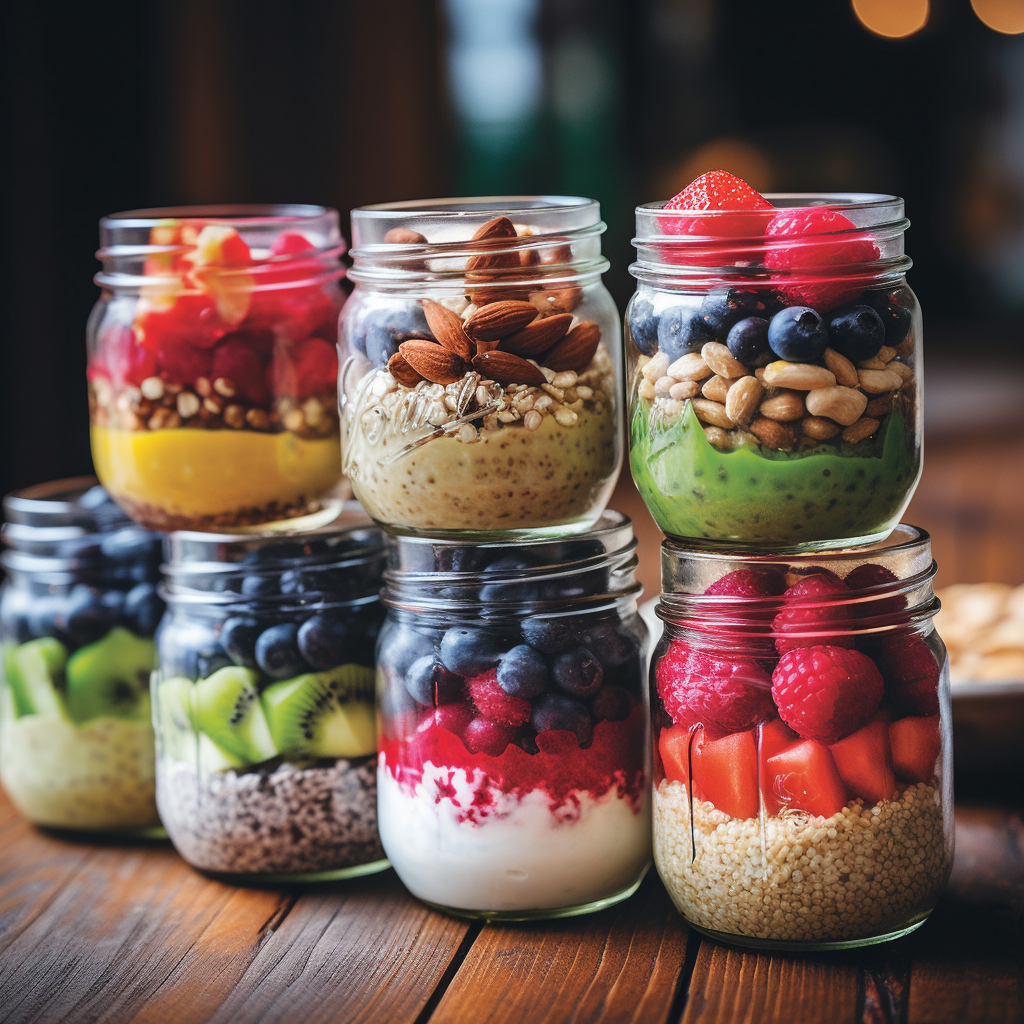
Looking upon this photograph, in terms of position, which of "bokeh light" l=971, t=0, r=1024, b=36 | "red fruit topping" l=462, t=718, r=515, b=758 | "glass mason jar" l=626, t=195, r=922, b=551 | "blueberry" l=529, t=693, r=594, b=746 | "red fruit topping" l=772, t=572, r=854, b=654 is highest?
"bokeh light" l=971, t=0, r=1024, b=36

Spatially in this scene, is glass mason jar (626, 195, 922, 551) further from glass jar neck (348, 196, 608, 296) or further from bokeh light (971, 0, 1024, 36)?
bokeh light (971, 0, 1024, 36)

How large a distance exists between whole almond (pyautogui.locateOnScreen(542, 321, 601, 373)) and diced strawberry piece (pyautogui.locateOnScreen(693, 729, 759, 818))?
0.30 meters

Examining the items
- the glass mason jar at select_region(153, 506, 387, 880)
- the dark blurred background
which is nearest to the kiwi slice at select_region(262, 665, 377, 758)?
the glass mason jar at select_region(153, 506, 387, 880)

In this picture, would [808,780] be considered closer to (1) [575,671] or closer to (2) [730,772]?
(2) [730,772]

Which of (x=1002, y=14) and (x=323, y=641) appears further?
(x=1002, y=14)

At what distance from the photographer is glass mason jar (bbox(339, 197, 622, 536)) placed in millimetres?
951

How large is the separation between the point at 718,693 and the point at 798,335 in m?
0.27

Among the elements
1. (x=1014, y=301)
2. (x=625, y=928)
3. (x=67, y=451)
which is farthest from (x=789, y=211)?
(x=1014, y=301)

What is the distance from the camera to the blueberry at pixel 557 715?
973mm

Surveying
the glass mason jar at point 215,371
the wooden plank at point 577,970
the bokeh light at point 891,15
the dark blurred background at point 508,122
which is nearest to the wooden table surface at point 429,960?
the wooden plank at point 577,970

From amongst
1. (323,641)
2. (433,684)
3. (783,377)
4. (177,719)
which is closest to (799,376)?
(783,377)

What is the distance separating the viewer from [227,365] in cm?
107

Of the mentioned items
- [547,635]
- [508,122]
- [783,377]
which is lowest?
[547,635]

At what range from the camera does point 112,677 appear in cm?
123
